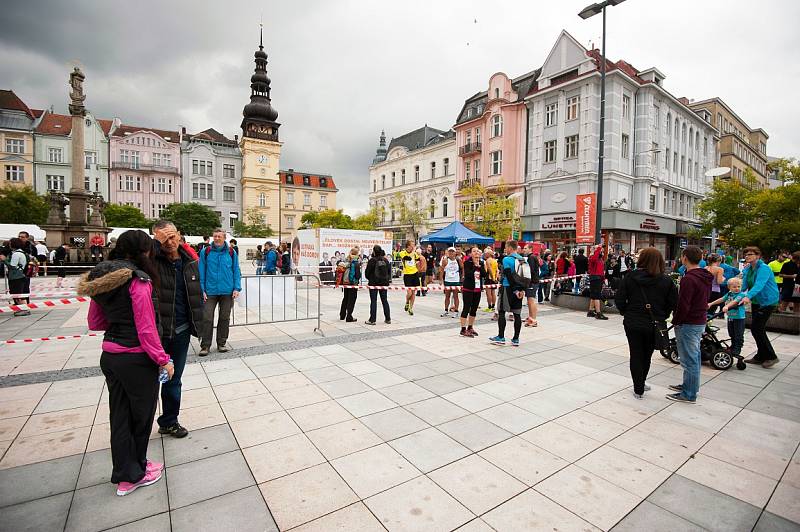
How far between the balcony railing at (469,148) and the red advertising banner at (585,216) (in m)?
22.6

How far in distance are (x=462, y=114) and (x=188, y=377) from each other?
41.8 metres

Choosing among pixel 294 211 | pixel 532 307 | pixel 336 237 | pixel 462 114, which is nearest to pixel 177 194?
pixel 294 211

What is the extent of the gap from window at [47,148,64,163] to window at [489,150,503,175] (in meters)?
58.3

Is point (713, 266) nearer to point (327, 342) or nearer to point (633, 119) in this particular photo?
point (327, 342)

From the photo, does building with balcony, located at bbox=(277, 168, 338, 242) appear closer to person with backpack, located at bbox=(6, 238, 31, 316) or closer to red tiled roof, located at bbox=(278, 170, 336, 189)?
red tiled roof, located at bbox=(278, 170, 336, 189)

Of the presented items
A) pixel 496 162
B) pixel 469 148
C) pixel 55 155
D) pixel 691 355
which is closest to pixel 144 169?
pixel 55 155

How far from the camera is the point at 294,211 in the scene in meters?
77.6

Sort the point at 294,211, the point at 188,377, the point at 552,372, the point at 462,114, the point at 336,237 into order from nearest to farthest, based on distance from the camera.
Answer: the point at 188,377, the point at 552,372, the point at 336,237, the point at 462,114, the point at 294,211

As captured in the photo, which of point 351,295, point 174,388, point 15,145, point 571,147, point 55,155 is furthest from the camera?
point 55,155

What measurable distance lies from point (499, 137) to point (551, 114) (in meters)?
4.96

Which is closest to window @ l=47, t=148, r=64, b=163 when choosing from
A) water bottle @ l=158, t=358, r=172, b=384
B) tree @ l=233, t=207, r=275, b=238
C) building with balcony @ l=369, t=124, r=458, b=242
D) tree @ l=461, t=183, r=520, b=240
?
tree @ l=233, t=207, r=275, b=238

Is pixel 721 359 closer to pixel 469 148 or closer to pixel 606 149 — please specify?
pixel 606 149

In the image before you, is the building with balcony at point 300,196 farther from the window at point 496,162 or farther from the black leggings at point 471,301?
the black leggings at point 471,301

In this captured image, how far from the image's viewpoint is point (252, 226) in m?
60.5
